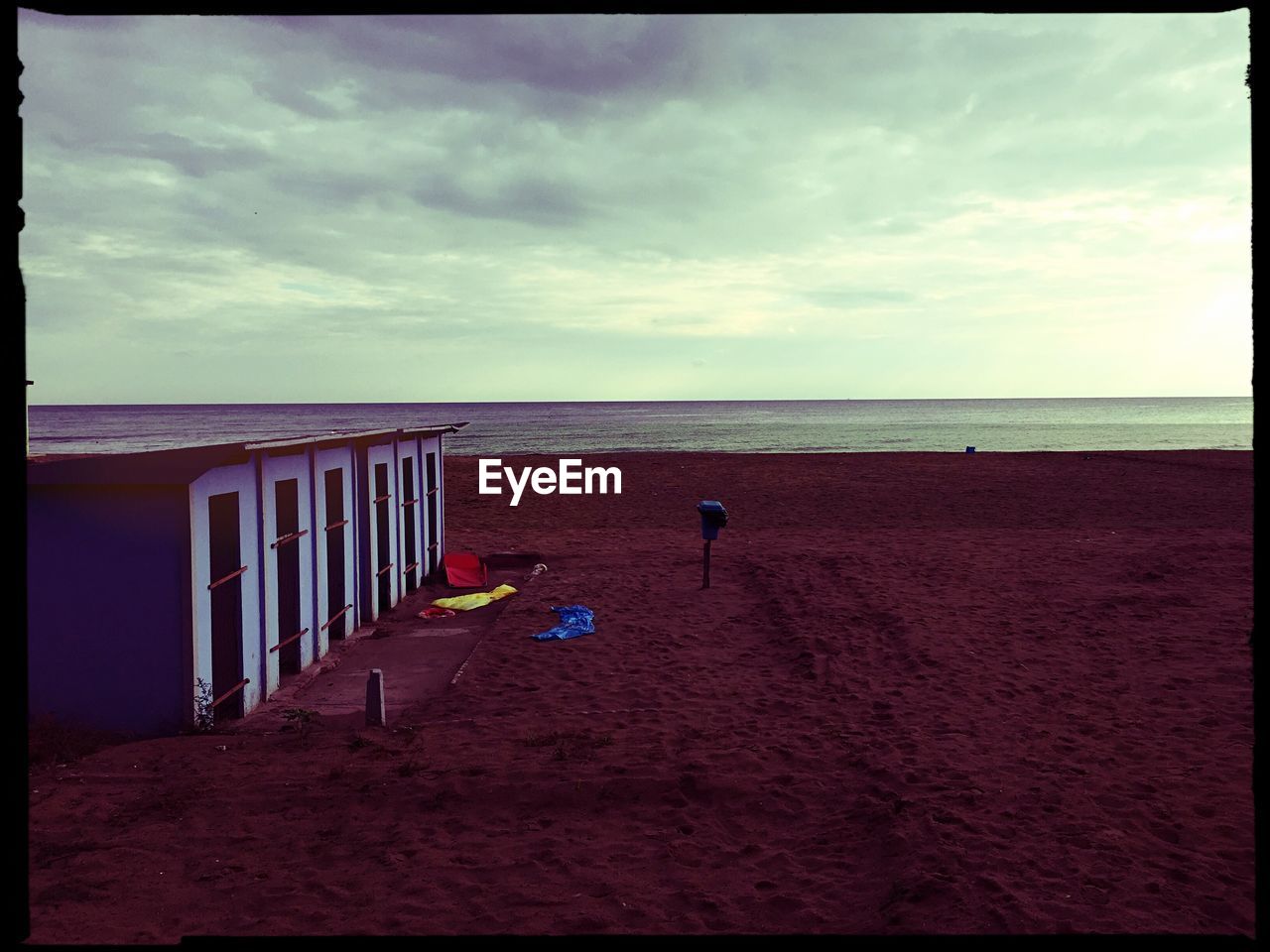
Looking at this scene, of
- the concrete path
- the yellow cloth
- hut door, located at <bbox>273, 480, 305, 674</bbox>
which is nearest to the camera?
the concrete path

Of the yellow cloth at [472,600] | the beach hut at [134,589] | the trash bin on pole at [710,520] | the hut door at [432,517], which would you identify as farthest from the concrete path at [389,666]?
the trash bin on pole at [710,520]

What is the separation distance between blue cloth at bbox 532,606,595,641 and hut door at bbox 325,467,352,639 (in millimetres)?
2686

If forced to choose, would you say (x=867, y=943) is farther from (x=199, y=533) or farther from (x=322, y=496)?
(x=322, y=496)

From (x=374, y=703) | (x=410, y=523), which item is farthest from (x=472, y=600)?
(x=374, y=703)

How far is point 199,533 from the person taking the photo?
756 centimetres

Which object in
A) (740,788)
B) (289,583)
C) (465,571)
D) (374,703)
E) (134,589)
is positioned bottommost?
(740,788)

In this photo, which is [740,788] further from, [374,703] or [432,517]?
[432,517]

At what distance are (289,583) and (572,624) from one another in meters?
3.75

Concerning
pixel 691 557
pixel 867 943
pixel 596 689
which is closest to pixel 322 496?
pixel 596 689

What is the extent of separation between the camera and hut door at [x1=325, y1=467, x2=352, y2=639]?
11.2 metres

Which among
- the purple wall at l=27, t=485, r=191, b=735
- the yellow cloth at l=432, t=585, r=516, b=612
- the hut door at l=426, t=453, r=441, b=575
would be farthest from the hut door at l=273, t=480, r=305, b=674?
the hut door at l=426, t=453, r=441, b=575

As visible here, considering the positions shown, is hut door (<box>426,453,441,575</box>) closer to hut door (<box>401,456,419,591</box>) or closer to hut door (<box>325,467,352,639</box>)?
hut door (<box>401,456,419,591</box>)

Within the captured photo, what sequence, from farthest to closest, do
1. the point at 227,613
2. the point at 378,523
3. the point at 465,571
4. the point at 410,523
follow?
1. the point at 465,571
2. the point at 410,523
3. the point at 378,523
4. the point at 227,613

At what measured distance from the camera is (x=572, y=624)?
1159cm
